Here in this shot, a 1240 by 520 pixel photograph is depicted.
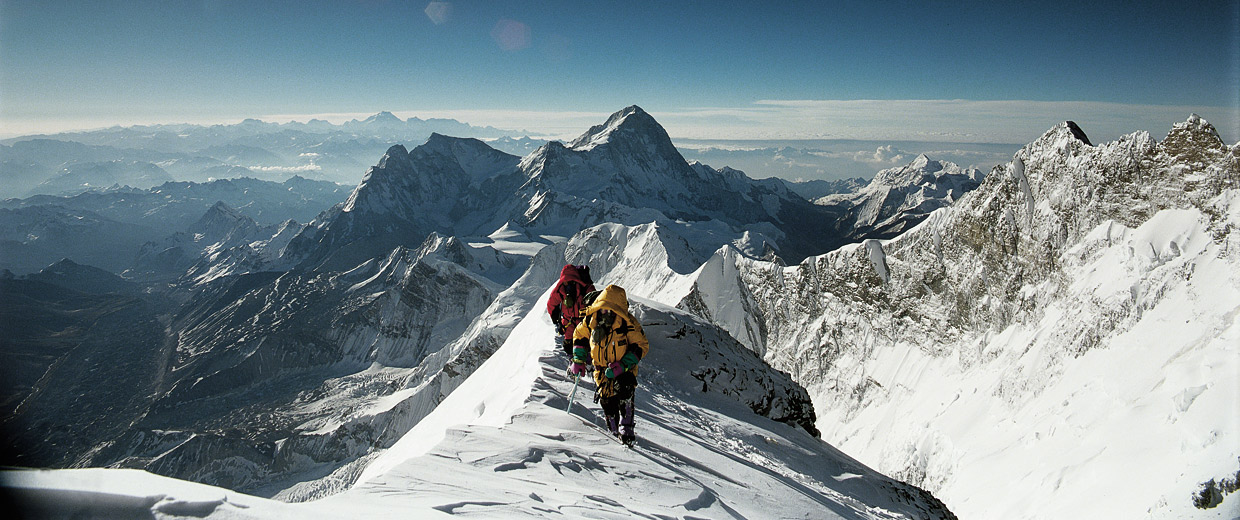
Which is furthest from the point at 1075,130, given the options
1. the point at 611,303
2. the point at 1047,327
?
the point at 611,303

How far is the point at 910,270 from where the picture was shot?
76125 millimetres

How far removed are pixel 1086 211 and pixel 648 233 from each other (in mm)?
86226

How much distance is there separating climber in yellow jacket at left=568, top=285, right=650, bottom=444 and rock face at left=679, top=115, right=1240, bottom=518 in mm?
37128

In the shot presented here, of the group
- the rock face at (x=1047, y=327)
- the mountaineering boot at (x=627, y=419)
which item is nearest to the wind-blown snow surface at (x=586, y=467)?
the mountaineering boot at (x=627, y=419)

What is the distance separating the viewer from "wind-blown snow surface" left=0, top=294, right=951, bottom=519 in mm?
6016

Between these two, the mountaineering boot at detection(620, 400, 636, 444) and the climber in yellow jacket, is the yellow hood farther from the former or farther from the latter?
the mountaineering boot at detection(620, 400, 636, 444)

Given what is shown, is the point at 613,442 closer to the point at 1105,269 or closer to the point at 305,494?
the point at 1105,269

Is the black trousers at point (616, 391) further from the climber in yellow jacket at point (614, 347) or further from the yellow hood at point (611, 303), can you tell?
the yellow hood at point (611, 303)

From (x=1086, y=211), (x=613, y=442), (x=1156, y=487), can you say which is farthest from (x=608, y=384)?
(x=1086, y=211)

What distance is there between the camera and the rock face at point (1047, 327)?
4188 centimetres

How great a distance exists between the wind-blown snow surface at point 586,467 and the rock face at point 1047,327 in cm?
2766

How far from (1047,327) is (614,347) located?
6487 cm

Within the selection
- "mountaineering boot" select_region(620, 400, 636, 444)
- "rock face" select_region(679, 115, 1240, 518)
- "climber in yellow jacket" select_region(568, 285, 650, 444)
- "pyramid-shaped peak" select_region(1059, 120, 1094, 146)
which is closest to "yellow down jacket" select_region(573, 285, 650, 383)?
"climber in yellow jacket" select_region(568, 285, 650, 444)

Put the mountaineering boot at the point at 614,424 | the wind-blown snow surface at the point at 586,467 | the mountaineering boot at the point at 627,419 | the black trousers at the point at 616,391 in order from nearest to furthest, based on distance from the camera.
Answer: the wind-blown snow surface at the point at 586,467 → the black trousers at the point at 616,391 → the mountaineering boot at the point at 627,419 → the mountaineering boot at the point at 614,424
